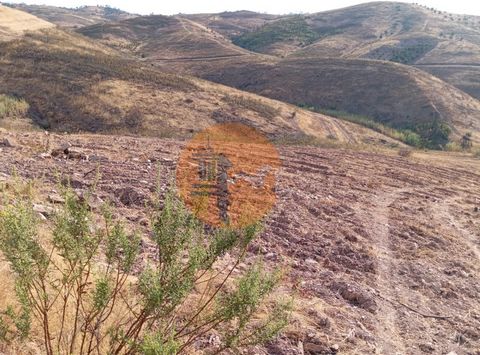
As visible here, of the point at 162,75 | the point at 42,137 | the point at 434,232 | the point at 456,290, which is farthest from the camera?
the point at 162,75

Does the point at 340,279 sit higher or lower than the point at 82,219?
lower

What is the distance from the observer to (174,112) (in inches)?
933

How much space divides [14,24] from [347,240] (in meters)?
45.1

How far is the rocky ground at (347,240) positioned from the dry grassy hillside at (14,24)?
1157 inches

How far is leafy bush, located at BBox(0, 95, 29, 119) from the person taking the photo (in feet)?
60.0

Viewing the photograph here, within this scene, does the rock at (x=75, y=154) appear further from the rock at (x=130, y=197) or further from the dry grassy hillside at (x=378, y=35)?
the dry grassy hillside at (x=378, y=35)

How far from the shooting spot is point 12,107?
62.4 feet

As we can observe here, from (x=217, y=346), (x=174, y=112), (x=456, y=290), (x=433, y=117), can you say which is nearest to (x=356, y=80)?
(x=433, y=117)

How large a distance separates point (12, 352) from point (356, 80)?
46.4 m

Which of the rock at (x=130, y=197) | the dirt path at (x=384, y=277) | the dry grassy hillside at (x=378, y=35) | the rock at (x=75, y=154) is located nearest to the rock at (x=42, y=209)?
the rock at (x=130, y=197)

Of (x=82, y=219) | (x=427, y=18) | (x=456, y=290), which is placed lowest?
(x=456, y=290)

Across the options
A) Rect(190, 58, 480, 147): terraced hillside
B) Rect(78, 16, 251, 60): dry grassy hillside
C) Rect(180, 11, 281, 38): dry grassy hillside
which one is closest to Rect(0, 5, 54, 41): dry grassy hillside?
Rect(78, 16, 251, 60): dry grassy hillside

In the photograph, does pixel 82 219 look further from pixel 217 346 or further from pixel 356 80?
pixel 356 80

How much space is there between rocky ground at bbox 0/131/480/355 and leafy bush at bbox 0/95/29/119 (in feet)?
23.7
